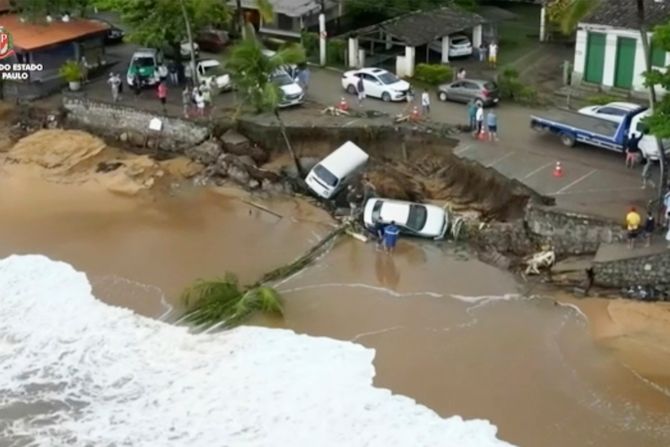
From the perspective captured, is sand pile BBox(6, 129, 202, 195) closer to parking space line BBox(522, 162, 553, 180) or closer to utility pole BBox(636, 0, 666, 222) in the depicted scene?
parking space line BBox(522, 162, 553, 180)

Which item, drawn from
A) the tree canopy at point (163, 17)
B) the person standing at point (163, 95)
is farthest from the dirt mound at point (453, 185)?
the person standing at point (163, 95)

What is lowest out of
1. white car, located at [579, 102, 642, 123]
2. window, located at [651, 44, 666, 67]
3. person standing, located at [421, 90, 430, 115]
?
person standing, located at [421, 90, 430, 115]

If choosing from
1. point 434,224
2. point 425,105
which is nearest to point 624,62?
point 425,105

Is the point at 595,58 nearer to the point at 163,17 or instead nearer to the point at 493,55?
the point at 493,55

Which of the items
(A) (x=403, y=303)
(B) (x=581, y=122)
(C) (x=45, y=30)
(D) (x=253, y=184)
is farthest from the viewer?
(C) (x=45, y=30)

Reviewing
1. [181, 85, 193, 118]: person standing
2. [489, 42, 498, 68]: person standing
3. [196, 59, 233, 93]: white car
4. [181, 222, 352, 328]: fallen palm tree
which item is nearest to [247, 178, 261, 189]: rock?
[181, 85, 193, 118]: person standing

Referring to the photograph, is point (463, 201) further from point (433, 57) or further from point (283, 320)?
point (433, 57)

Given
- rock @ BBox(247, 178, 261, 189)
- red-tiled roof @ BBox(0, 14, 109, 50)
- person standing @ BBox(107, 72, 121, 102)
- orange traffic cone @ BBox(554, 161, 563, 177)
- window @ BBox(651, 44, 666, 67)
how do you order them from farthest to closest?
red-tiled roof @ BBox(0, 14, 109, 50), person standing @ BBox(107, 72, 121, 102), window @ BBox(651, 44, 666, 67), rock @ BBox(247, 178, 261, 189), orange traffic cone @ BBox(554, 161, 563, 177)
